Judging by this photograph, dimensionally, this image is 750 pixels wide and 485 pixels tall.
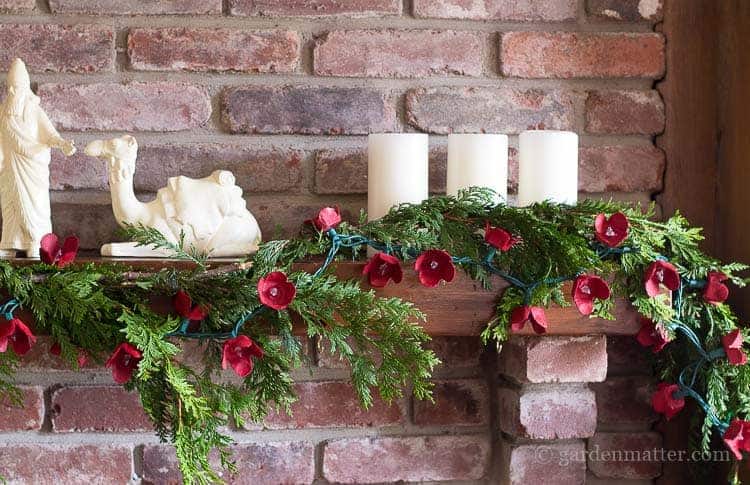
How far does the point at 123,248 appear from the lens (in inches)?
41.4

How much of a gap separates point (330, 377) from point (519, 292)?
324mm

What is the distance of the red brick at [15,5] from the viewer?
1185 mm

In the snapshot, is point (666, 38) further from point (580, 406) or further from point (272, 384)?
point (272, 384)

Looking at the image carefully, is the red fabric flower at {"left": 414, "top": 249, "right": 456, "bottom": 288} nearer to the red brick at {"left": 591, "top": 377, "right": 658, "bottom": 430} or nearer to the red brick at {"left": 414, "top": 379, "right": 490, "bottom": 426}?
the red brick at {"left": 414, "top": 379, "right": 490, "bottom": 426}

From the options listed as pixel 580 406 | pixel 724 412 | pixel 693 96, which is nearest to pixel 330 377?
pixel 580 406

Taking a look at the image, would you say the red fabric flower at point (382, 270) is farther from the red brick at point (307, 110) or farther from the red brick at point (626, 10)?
the red brick at point (626, 10)

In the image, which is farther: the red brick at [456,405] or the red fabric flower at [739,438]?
the red brick at [456,405]

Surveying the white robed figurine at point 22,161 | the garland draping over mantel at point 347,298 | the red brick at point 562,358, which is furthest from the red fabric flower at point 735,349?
the white robed figurine at point 22,161

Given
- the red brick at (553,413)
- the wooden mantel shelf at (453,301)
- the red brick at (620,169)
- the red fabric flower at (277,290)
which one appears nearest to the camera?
the red fabric flower at (277,290)

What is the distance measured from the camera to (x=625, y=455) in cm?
125

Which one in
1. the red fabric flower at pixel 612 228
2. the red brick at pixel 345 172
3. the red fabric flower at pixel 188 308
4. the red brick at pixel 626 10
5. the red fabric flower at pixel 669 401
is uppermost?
the red brick at pixel 626 10

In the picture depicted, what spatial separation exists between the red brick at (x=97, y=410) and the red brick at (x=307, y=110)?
397mm

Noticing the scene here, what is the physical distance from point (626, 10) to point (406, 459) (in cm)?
71

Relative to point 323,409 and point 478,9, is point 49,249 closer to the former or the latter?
point 323,409
